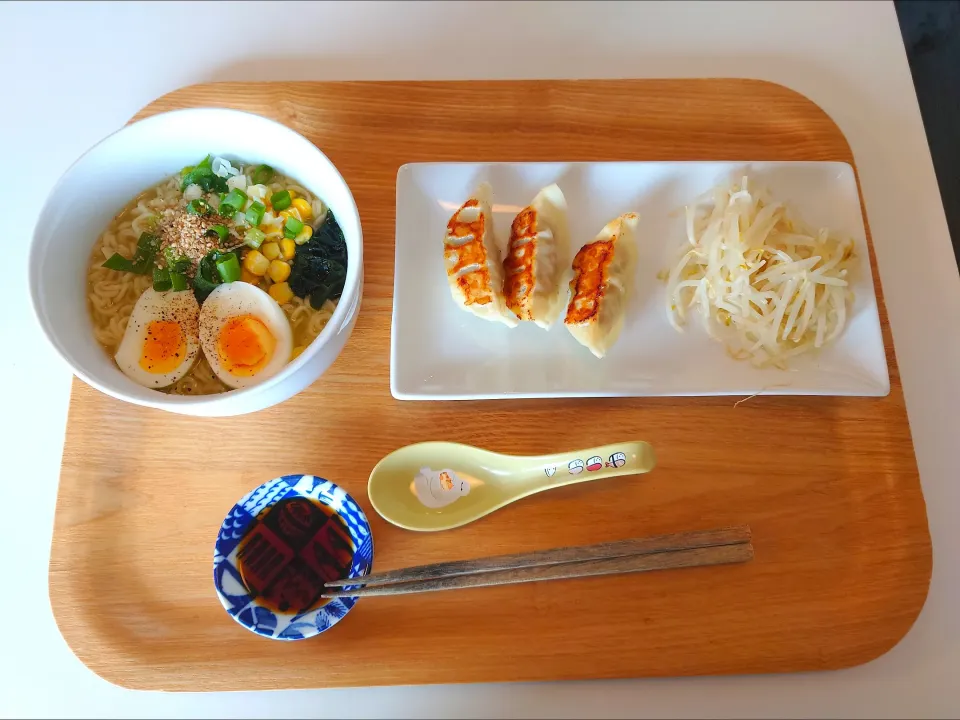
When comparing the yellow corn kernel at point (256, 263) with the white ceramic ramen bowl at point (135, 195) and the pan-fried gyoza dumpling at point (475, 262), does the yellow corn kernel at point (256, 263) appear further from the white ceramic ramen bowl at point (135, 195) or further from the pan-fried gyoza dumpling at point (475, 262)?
the pan-fried gyoza dumpling at point (475, 262)

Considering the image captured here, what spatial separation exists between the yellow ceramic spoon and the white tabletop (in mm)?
408

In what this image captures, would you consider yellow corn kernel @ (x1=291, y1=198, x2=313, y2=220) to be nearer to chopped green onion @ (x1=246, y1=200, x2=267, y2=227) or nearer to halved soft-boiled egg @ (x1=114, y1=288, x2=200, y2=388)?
chopped green onion @ (x1=246, y1=200, x2=267, y2=227)

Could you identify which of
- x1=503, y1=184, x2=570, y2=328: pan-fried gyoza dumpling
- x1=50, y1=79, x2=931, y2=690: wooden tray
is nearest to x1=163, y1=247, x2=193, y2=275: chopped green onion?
→ x1=50, y1=79, x2=931, y2=690: wooden tray

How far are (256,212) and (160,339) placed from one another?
365 millimetres

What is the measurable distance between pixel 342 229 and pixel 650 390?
0.79 meters

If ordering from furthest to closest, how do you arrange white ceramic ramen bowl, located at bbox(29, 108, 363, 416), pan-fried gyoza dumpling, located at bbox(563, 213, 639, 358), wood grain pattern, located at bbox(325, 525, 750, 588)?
pan-fried gyoza dumpling, located at bbox(563, 213, 639, 358), wood grain pattern, located at bbox(325, 525, 750, 588), white ceramic ramen bowl, located at bbox(29, 108, 363, 416)

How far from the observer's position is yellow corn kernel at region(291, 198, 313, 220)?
156cm

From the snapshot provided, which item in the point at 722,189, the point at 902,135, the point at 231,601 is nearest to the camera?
the point at 231,601

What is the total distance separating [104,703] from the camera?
152 cm

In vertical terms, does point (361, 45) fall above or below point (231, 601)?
above

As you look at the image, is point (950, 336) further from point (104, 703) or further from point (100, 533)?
point (104, 703)

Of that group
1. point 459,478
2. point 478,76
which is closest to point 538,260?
point 459,478

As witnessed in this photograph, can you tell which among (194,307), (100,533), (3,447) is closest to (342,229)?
(194,307)

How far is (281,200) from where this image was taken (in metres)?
1.54
